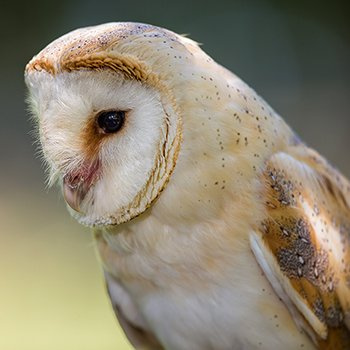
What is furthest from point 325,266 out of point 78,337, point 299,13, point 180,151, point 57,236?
point 299,13

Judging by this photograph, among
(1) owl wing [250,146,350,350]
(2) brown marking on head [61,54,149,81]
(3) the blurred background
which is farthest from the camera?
(3) the blurred background

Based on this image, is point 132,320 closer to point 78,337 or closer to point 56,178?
point 56,178

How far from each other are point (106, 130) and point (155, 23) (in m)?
3.78

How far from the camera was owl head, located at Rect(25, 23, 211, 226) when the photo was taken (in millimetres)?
1386

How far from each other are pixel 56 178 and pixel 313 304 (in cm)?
56

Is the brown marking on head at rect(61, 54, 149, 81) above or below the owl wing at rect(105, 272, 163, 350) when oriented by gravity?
above

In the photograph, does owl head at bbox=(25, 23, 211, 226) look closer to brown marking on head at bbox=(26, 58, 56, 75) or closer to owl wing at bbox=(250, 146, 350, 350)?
brown marking on head at bbox=(26, 58, 56, 75)

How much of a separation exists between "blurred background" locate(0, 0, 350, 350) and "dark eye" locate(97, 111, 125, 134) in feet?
7.99

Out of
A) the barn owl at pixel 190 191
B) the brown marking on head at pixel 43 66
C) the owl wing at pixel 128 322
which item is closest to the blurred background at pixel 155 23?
the owl wing at pixel 128 322

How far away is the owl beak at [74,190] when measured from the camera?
1.46m

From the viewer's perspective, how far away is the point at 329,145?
4.79m

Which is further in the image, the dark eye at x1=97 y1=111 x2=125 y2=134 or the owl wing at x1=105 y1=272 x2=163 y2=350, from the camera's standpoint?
the owl wing at x1=105 y1=272 x2=163 y2=350

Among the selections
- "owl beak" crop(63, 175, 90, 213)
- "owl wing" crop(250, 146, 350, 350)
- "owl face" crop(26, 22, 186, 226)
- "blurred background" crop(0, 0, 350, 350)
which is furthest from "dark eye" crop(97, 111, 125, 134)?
"blurred background" crop(0, 0, 350, 350)

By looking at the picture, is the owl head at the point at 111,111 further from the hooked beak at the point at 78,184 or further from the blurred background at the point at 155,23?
the blurred background at the point at 155,23
